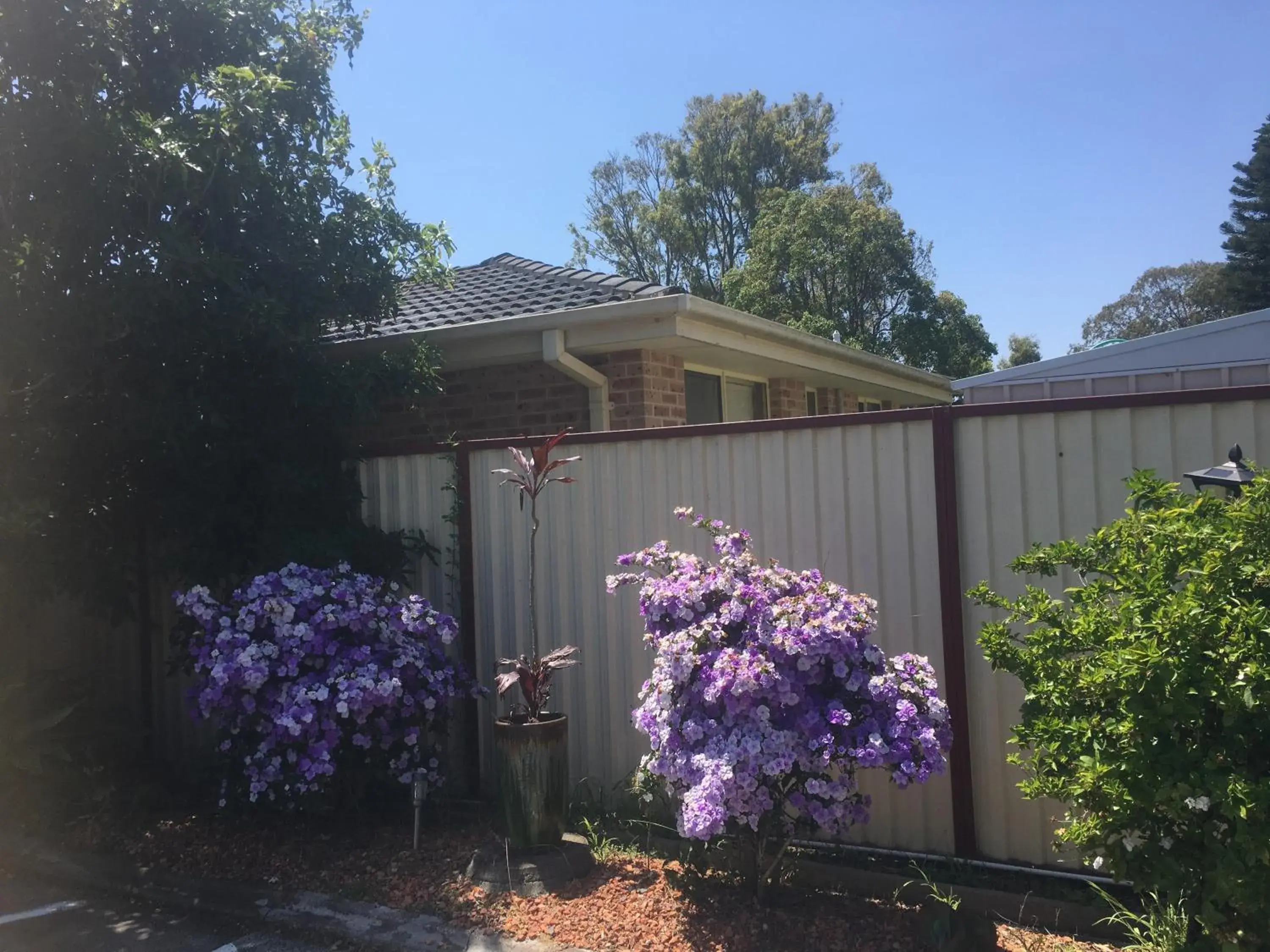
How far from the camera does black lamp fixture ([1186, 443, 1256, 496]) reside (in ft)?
11.7

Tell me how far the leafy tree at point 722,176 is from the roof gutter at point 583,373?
2765 centimetres

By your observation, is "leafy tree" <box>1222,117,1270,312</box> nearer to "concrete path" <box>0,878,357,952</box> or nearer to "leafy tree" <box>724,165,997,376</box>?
Result: "leafy tree" <box>724,165,997,376</box>

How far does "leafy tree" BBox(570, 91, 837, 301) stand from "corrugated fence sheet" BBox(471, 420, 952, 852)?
29.7 meters

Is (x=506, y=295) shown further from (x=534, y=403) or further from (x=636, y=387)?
(x=636, y=387)

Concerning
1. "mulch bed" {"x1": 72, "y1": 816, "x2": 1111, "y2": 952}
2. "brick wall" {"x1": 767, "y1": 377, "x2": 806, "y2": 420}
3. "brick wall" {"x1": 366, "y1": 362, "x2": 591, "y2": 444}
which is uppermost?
"brick wall" {"x1": 767, "y1": 377, "x2": 806, "y2": 420}

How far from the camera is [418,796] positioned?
16.9 ft

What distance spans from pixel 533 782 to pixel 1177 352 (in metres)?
10.3

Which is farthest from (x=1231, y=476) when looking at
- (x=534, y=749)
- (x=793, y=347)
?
(x=793, y=347)

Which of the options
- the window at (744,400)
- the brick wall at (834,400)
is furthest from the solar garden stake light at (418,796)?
the brick wall at (834,400)

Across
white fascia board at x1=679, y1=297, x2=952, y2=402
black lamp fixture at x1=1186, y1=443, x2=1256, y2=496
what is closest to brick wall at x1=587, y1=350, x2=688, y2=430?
white fascia board at x1=679, y1=297, x2=952, y2=402

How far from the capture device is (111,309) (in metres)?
5.37

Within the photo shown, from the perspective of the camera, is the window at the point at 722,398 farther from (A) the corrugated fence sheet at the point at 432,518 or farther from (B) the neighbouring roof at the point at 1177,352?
(B) the neighbouring roof at the point at 1177,352

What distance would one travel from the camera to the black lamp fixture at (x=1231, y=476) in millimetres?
3566

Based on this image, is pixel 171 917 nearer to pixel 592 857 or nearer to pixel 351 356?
pixel 592 857
